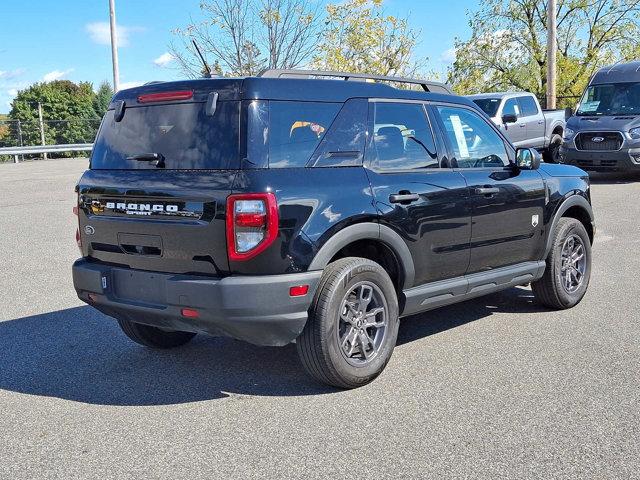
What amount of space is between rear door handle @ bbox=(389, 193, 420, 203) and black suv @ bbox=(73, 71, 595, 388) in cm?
1

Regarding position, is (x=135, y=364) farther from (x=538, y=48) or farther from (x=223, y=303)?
(x=538, y=48)

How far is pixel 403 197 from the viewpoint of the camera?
4.75m

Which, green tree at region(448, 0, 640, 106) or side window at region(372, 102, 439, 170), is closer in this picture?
side window at region(372, 102, 439, 170)

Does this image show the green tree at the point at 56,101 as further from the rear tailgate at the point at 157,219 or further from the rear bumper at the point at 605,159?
the rear tailgate at the point at 157,219

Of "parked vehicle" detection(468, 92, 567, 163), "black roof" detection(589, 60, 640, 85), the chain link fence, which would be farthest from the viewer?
the chain link fence

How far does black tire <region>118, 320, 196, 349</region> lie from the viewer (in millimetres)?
5301

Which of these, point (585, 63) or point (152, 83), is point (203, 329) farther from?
point (585, 63)

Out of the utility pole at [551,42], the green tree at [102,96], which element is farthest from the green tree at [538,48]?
the green tree at [102,96]

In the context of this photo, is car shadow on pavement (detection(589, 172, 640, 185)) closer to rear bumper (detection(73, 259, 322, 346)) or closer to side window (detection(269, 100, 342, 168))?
side window (detection(269, 100, 342, 168))

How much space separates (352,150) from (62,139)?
46222 mm

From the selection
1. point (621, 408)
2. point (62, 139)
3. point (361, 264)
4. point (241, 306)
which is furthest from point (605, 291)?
point (62, 139)

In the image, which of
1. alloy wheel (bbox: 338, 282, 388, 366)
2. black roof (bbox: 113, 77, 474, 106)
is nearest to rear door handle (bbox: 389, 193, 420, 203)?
alloy wheel (bbox: 338, 282, 388, 366)

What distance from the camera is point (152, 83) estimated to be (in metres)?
4.63

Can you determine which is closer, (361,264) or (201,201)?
(201,201)
